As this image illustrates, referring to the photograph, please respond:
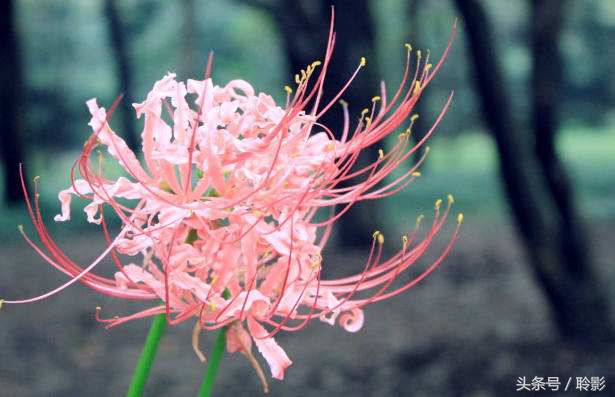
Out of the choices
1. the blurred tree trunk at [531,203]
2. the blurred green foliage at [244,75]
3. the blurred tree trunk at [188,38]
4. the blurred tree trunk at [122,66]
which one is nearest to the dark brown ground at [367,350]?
the blurred tree trunk at [531,203]

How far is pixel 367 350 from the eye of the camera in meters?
5.29

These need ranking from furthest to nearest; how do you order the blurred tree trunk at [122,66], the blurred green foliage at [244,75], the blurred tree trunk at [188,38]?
1. the blurred green foliage at [244,75]
2. the blurred tree trunk at [188,38]
3. the blurred tree trunk at [122,66]

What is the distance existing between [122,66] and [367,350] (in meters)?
8.11

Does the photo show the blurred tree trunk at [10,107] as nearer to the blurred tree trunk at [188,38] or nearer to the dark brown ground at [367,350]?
the blurred tree trunk at [188,38]

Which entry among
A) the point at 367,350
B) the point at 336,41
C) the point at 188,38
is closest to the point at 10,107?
the point at 188,38

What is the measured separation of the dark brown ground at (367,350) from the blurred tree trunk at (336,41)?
1.15 metres

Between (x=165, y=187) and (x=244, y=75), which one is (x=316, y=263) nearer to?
(x=165, y=187)

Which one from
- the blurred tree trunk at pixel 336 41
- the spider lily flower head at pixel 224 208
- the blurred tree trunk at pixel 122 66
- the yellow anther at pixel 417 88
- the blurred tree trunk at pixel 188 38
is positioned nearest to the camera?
the spider lily flower head at pixel 224 208

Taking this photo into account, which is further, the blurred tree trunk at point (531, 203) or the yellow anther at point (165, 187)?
the blurred tree trunk at point (531, 203)

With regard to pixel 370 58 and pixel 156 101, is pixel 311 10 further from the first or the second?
pixel 156 101

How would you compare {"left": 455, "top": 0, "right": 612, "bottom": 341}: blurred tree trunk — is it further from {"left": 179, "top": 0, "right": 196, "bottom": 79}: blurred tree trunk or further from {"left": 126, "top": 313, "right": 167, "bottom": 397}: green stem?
{"left": 179, "top": 0, "right": 196, "bottom": 79}: blurred tree trunk

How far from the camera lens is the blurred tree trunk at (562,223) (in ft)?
Answer: 14.8

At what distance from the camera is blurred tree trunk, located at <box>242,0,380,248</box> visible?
5.09 metres

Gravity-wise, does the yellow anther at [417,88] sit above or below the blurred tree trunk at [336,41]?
below
